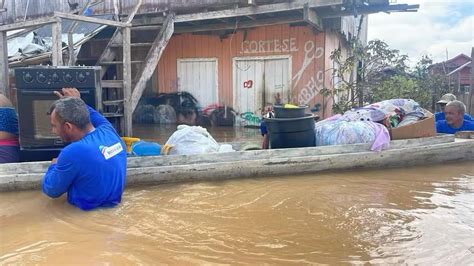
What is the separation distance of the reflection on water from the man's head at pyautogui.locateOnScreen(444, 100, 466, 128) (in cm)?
190

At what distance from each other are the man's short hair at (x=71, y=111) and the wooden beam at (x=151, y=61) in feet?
15.3

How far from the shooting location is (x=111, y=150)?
3.72 meters

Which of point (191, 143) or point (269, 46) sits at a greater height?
point (269, 46)

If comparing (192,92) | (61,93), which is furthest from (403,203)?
(192,92)

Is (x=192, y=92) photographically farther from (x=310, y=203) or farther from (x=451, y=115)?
(x=310, y=203)

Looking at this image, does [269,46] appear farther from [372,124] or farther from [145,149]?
[145,149]

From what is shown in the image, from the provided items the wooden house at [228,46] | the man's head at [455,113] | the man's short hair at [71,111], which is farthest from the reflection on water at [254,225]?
the wooden house at [228,46]

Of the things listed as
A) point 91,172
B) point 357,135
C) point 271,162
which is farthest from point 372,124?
point 91,172

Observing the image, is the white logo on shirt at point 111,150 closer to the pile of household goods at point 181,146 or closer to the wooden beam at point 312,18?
the pile of household goods at point 181,146

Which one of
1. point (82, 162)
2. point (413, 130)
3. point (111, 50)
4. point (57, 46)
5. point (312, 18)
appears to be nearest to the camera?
point (82, 162)

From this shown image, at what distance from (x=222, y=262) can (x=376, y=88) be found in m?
9.26

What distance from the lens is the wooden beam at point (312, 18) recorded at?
8.97 metres

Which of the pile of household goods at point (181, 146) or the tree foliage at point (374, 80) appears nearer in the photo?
the pile of household goods at point (181, 146)

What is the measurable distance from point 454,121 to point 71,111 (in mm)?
5829
